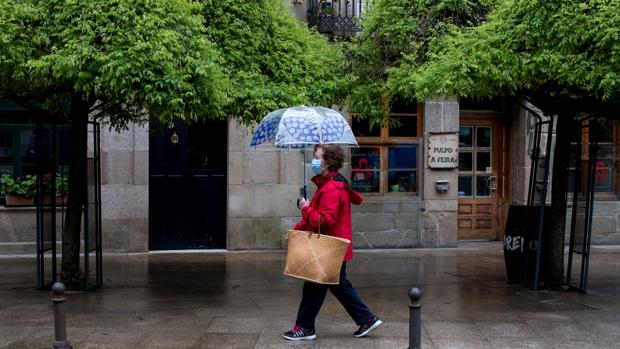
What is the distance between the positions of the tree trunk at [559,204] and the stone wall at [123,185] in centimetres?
718

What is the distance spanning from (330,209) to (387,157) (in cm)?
800

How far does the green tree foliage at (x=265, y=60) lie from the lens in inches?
364

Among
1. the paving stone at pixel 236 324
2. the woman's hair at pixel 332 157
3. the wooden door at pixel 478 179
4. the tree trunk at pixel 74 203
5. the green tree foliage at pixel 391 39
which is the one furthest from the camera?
the wooden door at pixel 478 179

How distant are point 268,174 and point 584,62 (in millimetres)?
7139

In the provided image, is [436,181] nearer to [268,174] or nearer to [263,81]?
[268,174]

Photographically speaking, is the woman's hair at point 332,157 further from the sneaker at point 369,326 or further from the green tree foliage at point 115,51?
the green tree foliage at point 115,51

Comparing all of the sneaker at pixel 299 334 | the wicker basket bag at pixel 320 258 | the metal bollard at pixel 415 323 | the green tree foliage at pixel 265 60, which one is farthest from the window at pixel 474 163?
the metal bollard at pixel 415 323

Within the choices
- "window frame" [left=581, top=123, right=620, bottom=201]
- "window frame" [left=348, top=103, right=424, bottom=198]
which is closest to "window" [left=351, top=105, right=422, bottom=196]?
"window frame" [left=348, top=103, right=424, bottom=198]

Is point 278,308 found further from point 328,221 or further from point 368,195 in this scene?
point 368,195

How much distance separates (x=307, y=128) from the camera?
24.9ft

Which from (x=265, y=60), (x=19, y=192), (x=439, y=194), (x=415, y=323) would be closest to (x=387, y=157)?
(x=439, y=194)

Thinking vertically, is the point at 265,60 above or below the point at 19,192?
above

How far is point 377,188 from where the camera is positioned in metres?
14.8

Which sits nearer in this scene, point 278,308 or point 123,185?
point 278,308
